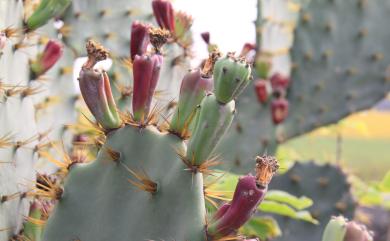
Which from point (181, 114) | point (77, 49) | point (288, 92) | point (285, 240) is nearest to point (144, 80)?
point (181, 114)

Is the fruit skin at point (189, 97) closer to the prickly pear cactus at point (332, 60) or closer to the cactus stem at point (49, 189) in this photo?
the cactus stem at point (49, 189)

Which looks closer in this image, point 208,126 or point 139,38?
point 208,126

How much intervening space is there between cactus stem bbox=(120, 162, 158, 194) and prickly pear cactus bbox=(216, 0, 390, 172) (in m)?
1.85

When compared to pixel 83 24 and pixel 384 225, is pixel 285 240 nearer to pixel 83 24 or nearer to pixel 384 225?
pixel 83 24

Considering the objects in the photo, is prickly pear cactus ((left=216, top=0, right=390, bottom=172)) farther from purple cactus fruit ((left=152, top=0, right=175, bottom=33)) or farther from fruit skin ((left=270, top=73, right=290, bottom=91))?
purple cactus fruit ((left=152, top=0, right=175, bottom=33))

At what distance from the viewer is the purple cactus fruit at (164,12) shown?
4.77ft

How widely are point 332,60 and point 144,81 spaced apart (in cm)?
216

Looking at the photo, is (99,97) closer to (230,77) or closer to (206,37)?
(230,77)

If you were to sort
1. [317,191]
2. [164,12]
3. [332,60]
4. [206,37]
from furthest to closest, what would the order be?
[332,60] < [317,191] < [206,37] < [164,12]

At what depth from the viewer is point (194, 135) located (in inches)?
38.9

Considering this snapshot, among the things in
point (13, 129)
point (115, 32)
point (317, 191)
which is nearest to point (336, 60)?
point (317, 191)

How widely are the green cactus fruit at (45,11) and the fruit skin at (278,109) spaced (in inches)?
58.5

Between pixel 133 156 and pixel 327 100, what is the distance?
2128 mm

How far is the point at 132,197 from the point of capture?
106 cm
